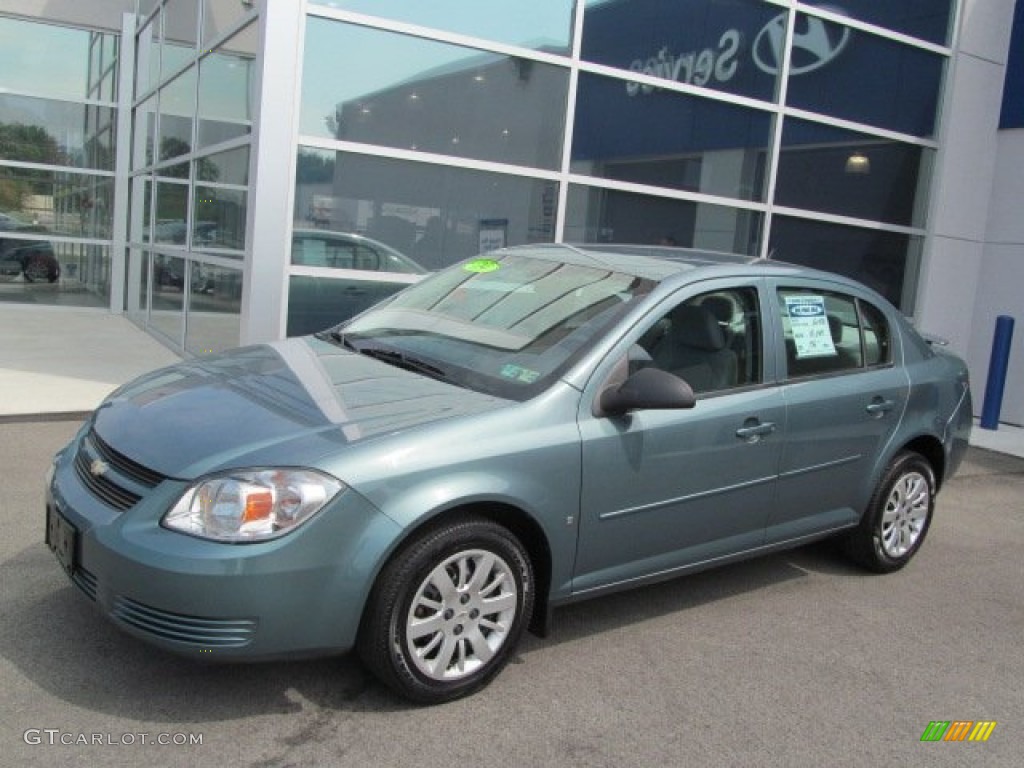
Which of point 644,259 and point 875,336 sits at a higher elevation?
point 644,259

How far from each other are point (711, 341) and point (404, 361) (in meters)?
1.33

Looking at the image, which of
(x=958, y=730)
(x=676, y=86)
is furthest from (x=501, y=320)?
(x=676, y=86)

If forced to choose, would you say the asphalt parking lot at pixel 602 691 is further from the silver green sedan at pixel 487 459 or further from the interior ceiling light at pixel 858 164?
the interior ceiling light at pixel 858 164

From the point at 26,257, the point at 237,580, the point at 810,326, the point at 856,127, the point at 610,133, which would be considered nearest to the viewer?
the point at 237,580

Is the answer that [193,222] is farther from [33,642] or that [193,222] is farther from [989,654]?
[989,654]

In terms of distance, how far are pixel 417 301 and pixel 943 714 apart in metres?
2.83

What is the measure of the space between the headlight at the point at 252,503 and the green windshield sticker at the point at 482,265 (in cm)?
192

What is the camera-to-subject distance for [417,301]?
4.64 meters

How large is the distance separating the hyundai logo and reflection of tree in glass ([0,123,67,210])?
409 inches

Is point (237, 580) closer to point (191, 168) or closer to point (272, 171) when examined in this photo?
point (272, 171)

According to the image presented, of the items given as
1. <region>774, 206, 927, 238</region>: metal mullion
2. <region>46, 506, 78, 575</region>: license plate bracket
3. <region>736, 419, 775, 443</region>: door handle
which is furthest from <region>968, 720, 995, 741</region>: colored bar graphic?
<region>774, 206, 927, 238</region>: metal mullion

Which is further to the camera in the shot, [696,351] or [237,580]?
[696,351]

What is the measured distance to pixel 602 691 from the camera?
11.5 ft

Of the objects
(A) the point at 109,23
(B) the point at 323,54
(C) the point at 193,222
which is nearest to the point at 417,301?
(B) the point at 323,54
